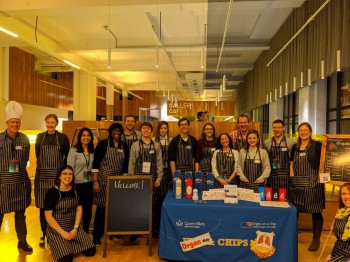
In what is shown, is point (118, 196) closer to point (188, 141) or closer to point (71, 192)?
point (71, 192)

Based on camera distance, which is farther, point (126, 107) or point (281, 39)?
point (126, 107)

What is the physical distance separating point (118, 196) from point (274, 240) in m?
1.68

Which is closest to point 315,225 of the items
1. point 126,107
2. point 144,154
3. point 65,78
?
point 144,154

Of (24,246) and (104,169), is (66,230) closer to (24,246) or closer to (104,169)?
(24,246)

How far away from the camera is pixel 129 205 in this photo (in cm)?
327

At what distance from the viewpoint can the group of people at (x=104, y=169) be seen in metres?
3.11

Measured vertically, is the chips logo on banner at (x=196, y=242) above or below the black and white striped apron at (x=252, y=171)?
below

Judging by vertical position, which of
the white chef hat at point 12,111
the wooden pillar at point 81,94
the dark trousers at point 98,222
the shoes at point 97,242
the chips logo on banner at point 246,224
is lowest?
the shoes at point 97,242

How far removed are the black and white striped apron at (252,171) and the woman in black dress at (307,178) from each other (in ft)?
1.43

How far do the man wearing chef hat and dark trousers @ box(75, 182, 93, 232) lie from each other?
0.57 m

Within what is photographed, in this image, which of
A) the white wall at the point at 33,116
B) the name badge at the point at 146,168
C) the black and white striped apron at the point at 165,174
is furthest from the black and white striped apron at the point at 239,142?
the white wall at the point at 33,116

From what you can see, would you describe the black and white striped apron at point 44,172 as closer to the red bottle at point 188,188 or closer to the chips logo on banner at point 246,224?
the red bottle at point 188,188

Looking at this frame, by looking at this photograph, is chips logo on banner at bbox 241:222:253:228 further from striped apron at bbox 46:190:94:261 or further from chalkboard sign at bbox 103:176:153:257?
striped apron at bbox 46:190:94:261

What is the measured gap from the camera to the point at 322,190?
3379 millimetres
